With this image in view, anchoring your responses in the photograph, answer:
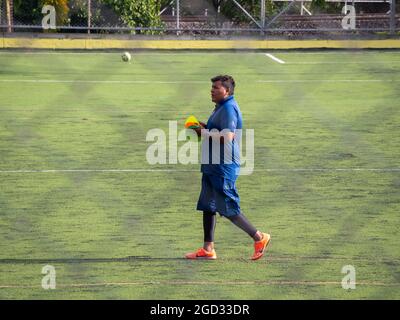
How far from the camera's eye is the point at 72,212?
32.5ft

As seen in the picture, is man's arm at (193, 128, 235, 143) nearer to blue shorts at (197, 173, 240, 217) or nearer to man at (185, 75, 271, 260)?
man at (185, 75, 271, 260)

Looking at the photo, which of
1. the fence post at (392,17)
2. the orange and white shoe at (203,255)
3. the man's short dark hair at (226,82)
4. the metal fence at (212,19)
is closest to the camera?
the man's short dark hair at (226,82)

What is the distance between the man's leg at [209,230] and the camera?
819 cm

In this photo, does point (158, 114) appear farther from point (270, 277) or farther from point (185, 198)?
point (270, 277)

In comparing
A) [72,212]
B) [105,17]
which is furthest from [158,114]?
[105,17]

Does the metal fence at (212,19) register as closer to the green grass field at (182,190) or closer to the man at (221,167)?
the green grass field at (182,190)

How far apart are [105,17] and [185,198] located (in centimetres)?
1702

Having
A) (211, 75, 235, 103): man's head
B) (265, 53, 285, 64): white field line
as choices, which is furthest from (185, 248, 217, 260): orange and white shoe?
(265, 53, 285, 64): white field line

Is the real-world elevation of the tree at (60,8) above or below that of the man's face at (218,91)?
above

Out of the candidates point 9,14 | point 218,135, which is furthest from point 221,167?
point 9,14

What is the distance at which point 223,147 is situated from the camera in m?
7.98

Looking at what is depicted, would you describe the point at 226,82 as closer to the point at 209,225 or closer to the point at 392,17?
the point at 209,225

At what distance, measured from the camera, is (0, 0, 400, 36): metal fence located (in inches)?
1036

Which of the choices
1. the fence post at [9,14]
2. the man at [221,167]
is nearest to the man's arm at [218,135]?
the man at [221,167]
